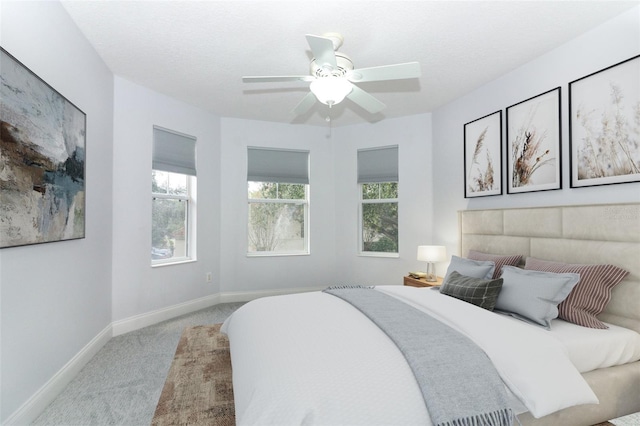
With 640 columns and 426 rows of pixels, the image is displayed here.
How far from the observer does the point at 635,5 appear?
7.16 ft

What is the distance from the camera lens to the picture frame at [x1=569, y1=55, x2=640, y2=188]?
2.17 meters

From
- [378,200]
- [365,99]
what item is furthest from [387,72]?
[378,200]

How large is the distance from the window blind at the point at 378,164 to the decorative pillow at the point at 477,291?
2348mm

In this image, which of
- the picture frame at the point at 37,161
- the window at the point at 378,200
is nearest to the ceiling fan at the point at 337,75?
the picture frame at the point at 37,161

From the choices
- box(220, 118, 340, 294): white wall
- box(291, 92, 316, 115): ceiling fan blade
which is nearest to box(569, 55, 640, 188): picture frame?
box(291, 92, 316, 115): ceiling fan blade

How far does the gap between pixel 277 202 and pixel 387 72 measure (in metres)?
3.08

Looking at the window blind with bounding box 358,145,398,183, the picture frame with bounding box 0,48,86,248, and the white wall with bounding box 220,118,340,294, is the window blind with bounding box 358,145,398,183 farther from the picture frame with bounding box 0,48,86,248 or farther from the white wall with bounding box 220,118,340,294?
the picture frame with bounding box 0,48,86,248

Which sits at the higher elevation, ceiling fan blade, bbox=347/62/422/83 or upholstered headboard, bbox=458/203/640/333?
ceiling fan blade, bbox=347/62/422/83

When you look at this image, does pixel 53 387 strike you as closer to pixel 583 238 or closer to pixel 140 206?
pixel 140 206

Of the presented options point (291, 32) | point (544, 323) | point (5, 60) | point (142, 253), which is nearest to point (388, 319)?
point (544, 323)

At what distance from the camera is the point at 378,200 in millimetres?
4840

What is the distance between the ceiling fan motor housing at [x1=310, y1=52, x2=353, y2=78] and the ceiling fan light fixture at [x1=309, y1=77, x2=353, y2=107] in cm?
3

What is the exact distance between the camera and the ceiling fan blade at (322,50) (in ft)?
5.90

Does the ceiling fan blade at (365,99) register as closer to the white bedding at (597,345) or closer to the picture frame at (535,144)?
the picture frame at (535,144)
